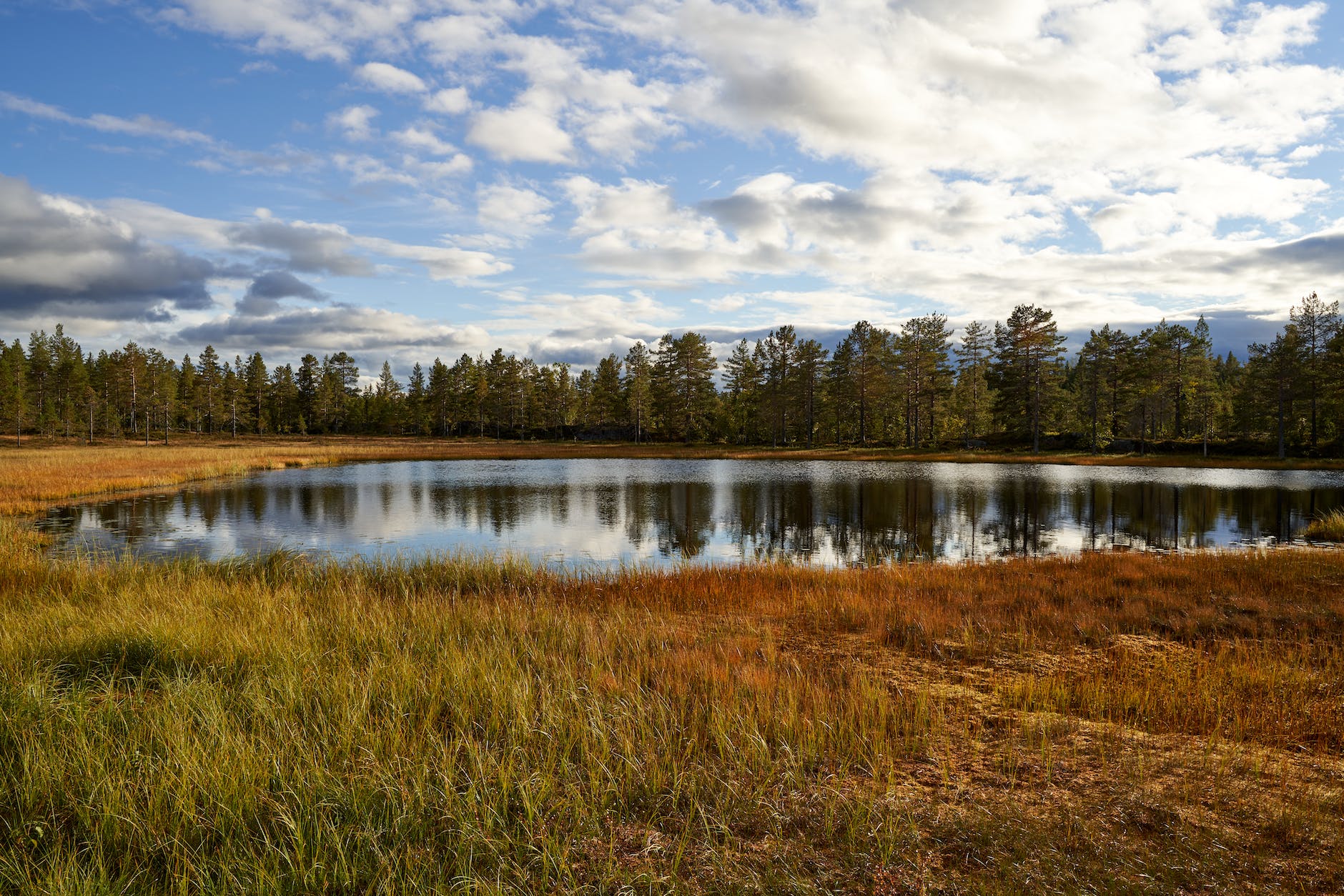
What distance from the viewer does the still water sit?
67.3 feet

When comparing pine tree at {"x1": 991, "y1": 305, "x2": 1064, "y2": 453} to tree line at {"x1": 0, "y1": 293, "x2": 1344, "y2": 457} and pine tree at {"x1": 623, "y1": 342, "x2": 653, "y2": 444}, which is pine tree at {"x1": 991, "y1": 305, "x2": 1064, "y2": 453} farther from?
pine tree at {"x1": 623, "y1": 342, "x2": 653, "y2": 444}

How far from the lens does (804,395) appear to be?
8138 centimetres

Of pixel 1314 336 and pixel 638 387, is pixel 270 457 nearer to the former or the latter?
pixel 638 387

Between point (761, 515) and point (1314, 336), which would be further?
point (1314, 336)

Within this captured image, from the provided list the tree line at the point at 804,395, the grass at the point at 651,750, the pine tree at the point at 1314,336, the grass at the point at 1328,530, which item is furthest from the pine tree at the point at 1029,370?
the grass at the point at 651,750

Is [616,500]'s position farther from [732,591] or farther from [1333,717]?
[1333,717]

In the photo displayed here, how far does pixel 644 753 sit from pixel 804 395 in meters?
78.5

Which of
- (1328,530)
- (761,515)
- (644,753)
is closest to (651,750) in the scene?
(644,753)

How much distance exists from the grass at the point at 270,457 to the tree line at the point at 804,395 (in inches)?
287

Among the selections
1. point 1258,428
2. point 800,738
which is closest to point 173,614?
point 800,738

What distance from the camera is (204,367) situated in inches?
4405

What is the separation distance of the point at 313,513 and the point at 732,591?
Result: 74.8 ft

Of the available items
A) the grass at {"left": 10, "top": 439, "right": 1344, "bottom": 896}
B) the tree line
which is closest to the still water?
the grass at {"left": 10, "top": 439, "right": 1344, "bottom": 896}

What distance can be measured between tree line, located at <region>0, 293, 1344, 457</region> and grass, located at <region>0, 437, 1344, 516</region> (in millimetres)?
7279
